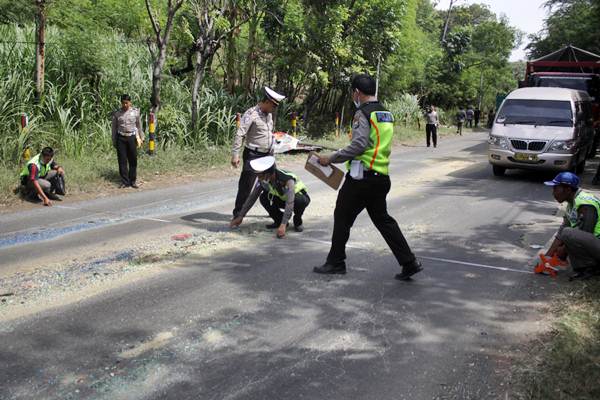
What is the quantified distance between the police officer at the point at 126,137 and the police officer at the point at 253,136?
12.5 ft

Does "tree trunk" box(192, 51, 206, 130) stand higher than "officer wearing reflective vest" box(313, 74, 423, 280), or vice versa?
"tree trunk" box(192, 51, 206, 130)

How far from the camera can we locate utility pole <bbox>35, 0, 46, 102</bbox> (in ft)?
36.8

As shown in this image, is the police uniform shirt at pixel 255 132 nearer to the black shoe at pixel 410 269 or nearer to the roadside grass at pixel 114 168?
the black shoe at pixel 410 269

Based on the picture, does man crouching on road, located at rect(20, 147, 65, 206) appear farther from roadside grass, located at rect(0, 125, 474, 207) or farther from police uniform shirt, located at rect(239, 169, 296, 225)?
police uniform shirt, located at rect(239, 169, 296, 225)

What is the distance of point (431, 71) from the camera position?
38.5 metres

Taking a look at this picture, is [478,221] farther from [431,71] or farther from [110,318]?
[431,71]

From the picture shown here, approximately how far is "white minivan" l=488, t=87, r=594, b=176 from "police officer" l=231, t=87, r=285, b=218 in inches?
285

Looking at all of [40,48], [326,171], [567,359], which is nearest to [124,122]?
[40,48]

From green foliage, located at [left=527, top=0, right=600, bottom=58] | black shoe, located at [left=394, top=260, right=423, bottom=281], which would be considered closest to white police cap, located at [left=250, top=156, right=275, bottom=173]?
black shoe, located at [left=394, top=260, right=423, bottom=281]

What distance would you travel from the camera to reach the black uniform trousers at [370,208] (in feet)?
18.0

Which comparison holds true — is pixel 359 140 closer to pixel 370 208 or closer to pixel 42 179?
pixel 370 208

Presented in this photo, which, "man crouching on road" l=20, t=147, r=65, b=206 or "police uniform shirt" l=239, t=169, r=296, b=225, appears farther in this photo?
"man crouching on road" l=20, t=147, r=65, b=206

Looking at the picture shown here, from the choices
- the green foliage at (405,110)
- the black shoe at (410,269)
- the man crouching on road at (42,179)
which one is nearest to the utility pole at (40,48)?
the man crouching on road at (42,179)

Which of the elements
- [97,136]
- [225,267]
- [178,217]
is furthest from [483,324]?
[97,136]
